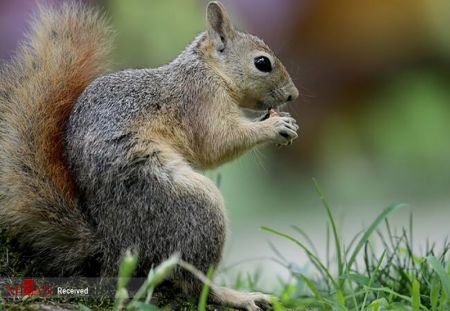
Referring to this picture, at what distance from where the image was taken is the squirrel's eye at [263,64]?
8.28 feet

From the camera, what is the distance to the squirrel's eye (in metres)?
2.52

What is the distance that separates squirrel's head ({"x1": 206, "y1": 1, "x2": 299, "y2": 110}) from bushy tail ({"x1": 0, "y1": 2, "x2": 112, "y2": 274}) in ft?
1.31

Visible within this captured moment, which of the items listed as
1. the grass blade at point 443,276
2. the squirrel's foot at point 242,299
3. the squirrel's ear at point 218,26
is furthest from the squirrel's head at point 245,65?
the grass blade at point 443,276

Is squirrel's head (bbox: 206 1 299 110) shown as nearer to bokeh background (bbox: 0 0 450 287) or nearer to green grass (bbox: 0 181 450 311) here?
green grass (bbox: 0 181 450 311)

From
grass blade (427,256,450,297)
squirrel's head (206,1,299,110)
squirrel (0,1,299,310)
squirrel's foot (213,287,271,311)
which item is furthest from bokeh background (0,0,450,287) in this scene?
grass blade (427,256,450,297)

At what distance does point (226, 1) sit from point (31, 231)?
9.83 ft

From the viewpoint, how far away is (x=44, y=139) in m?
2.09

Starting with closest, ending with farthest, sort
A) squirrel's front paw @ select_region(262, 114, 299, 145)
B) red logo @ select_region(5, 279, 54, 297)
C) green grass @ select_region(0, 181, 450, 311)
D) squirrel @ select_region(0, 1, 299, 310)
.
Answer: green grass @ select_region(0, 181, 450, 311), red logo @ select_region(5, 279, 54, 297), squirrel @ select_region(0, 1, 299, 310), squirrel's front paw @ select_region(262, 114, 299, 145)

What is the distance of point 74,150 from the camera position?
82.3 inches

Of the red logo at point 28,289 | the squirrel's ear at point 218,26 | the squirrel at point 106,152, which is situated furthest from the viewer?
the squirrel's ear at point 218,26

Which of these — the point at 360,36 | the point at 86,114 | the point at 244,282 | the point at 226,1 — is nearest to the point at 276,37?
the point at 226,1

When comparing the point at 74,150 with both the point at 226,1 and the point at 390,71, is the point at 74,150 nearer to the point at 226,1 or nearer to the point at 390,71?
the point at 226,1

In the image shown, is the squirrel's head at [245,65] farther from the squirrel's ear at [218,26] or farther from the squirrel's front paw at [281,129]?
the squirrel's front paw at [281,129]

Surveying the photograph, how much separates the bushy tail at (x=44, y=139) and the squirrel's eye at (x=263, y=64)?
1.65 ft
